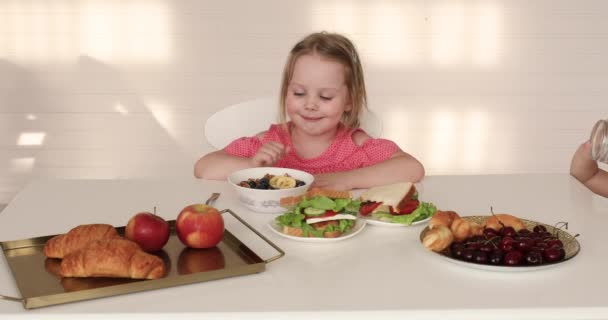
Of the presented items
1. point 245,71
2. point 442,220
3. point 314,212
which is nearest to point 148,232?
point 314,212

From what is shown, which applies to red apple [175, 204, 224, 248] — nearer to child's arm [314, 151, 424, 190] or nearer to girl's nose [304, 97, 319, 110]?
child's arm [314, 151, 424, 190]

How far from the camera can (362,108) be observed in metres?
2.33

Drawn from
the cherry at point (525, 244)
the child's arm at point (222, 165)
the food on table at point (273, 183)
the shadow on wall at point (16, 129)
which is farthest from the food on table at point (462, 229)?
the shadow on wall at point (16, 129)

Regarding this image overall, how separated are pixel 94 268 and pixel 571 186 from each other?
3.98ft

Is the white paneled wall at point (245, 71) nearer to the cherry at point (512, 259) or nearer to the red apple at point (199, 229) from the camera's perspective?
the red apple at point (199, 229)

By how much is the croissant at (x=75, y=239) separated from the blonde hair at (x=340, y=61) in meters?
1.01

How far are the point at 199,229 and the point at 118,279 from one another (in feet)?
0.62

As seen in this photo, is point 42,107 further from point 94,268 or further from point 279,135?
point 94,268

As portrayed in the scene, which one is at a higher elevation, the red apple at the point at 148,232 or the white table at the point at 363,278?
the red apple at the point at 148,232

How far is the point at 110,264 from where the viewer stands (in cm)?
118

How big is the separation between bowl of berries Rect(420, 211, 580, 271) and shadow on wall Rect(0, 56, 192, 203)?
2790 mm

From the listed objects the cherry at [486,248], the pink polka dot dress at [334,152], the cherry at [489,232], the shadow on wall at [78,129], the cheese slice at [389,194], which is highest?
the cheese slice at [389,194]

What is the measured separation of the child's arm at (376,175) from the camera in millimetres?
1887

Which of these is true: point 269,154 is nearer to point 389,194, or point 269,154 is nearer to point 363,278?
point 389,194
